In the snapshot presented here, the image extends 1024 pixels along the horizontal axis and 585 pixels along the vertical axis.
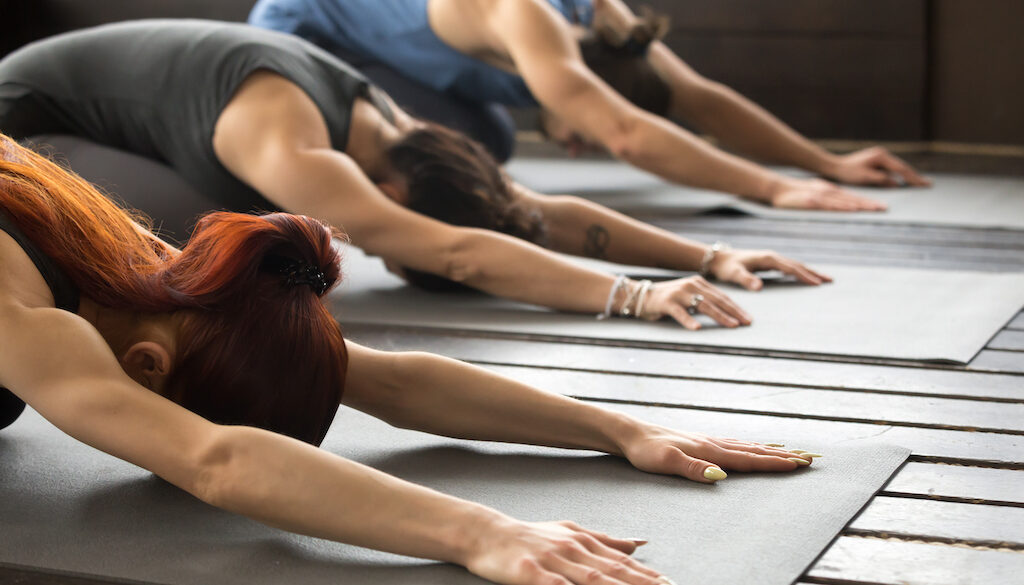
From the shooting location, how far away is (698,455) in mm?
1638

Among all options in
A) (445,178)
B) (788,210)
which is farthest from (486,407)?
(788,210)

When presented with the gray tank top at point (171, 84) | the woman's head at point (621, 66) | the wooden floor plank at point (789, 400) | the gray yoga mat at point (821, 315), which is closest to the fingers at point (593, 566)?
the wooden floor plank at point (789, 400)

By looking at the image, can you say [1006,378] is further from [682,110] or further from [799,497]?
[682,110]

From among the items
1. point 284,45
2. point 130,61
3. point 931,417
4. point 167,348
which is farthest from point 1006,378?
point 130,61

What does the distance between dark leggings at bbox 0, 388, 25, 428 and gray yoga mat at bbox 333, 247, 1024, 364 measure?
83cm

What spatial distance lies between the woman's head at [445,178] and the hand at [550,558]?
135cm

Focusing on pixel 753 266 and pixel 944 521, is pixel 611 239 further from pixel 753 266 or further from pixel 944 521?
pixel 944 521

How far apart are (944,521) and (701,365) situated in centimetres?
75

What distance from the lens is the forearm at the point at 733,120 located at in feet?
13.6

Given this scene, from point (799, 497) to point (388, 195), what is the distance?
51.4 inches

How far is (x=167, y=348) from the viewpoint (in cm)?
147

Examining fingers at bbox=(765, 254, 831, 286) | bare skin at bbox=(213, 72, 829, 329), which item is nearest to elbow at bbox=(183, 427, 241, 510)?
bare skin at bbox=(213, 72, 829, 329)

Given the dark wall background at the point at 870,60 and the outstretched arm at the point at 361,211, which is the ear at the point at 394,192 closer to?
the outstretched arm at the point at 361,211

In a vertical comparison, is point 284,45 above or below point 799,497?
above
